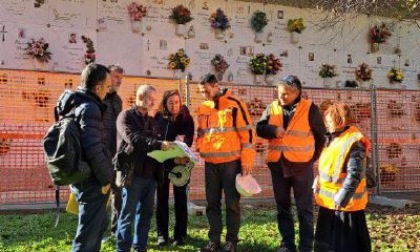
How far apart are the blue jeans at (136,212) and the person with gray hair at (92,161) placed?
0.90 m

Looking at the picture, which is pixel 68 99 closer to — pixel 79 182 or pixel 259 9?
pixel 79 182

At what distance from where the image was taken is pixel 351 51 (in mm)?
13102

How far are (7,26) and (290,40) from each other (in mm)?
6026

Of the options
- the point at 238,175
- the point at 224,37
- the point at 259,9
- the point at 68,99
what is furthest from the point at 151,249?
the point at 259,9

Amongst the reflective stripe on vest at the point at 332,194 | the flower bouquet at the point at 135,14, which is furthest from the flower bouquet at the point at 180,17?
the reflective stripe on vest at the point at 332,194

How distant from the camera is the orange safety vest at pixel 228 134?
5.74 metres

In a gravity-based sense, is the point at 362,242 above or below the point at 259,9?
below

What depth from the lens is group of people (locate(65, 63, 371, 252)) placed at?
5.02 m

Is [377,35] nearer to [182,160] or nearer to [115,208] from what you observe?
[182,160]

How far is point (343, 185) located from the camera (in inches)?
191

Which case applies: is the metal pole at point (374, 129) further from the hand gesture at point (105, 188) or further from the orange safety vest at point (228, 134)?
the hand gesture at point (105, 188)

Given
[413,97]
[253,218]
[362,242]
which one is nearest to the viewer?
[362,242]

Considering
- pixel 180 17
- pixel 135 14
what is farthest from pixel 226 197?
pixel 180 17

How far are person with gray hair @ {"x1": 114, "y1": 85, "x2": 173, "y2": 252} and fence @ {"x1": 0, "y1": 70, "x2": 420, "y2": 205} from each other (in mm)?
3196
